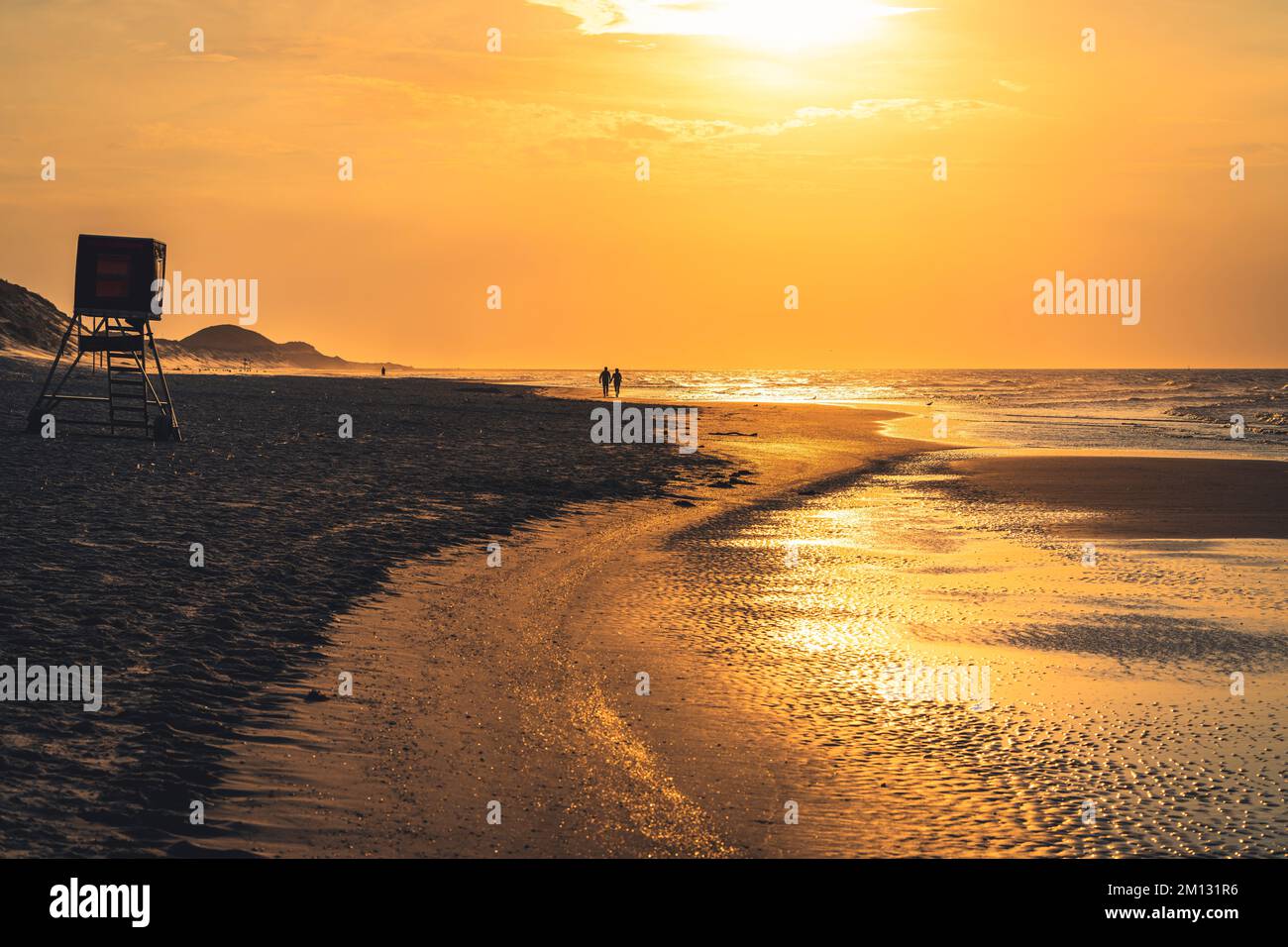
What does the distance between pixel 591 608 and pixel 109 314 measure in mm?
20369

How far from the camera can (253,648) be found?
11.5 m

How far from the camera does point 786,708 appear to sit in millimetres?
10516

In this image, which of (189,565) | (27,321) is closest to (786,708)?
(189,565)

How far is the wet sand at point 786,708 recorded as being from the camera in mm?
7684

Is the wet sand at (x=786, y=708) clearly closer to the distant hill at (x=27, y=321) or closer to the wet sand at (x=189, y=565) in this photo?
the wet sand at (x=189, y=565)

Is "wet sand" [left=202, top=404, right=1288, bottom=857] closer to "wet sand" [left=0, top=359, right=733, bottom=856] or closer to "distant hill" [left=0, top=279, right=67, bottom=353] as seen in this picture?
"wet sand" [left=0, top=359, right=733, bottom=856]

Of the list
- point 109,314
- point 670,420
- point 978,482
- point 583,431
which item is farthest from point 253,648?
point 670,420

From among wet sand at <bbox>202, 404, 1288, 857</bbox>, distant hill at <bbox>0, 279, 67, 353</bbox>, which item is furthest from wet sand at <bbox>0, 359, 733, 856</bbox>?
distant hill at <bbox>0, 279, 67, 353</bbox>

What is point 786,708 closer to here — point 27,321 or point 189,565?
point 189,565

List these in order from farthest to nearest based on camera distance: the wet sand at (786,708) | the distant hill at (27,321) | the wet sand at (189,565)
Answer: the distant hill at (27,321), the wet sand at (189,565), the wet sand at (786,708)

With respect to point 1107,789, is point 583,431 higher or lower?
higher

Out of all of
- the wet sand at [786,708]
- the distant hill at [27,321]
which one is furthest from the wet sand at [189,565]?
the distant hill at [27,321]

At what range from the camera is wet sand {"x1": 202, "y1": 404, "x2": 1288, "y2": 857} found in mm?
7684
